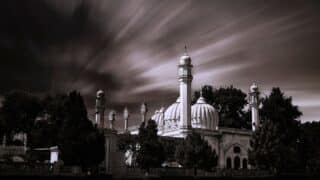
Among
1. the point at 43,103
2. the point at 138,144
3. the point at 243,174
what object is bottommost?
the point at 243,174

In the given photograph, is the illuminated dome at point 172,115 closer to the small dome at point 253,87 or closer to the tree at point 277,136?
the small dome at point 253,87

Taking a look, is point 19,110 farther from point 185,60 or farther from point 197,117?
point 197,117

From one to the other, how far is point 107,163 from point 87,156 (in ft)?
19.7

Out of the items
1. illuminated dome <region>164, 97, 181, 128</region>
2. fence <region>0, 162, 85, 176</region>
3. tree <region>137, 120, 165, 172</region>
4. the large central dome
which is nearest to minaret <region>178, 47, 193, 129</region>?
the large central dome

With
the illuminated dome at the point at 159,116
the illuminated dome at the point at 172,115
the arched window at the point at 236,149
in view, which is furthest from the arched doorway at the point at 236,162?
the illuminated dome at the point at 159,116

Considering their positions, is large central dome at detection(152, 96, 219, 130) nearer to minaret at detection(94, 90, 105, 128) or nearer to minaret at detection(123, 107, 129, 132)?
minaret at detection(123, 107, 129, 132)

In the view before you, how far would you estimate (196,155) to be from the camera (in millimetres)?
28812

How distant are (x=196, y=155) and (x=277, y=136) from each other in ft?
18.1

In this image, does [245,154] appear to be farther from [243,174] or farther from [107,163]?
[107,163]

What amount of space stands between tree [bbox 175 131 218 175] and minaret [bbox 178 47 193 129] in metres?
6.17

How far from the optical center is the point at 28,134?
3403 cm

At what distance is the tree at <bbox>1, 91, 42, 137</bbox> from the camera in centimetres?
3472

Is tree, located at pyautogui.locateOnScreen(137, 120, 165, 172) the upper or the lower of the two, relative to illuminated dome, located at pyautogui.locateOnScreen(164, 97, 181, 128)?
lower

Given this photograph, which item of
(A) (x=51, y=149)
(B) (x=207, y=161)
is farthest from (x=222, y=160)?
(A) (x=51, y=149)
